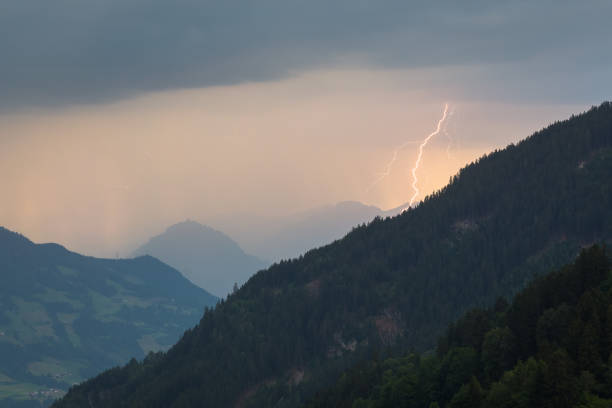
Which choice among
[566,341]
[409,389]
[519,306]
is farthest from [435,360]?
[566,341]

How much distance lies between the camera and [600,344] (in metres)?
126

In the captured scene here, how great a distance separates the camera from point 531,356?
13525 centimetres

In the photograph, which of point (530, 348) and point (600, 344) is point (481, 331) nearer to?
point (530, 348)

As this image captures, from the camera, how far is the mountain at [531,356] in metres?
116

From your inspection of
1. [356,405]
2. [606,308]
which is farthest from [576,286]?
[356,405]

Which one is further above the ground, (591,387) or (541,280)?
(541,280)

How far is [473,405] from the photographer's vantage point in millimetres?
126062

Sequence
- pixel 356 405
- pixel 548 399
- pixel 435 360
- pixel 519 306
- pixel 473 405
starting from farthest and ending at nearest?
pixel 356 405 < pixel 435 360 < pixel 519 306 < pixel 473 405 < pixel 548 399

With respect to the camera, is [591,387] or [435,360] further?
[435,360]

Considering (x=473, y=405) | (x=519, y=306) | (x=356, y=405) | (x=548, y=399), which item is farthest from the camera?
(x=356, y=405)

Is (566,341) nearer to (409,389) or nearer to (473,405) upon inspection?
(473,405)

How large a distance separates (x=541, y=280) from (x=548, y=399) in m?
52.7

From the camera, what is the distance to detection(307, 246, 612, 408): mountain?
116 meters

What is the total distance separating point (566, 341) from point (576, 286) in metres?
23.8
